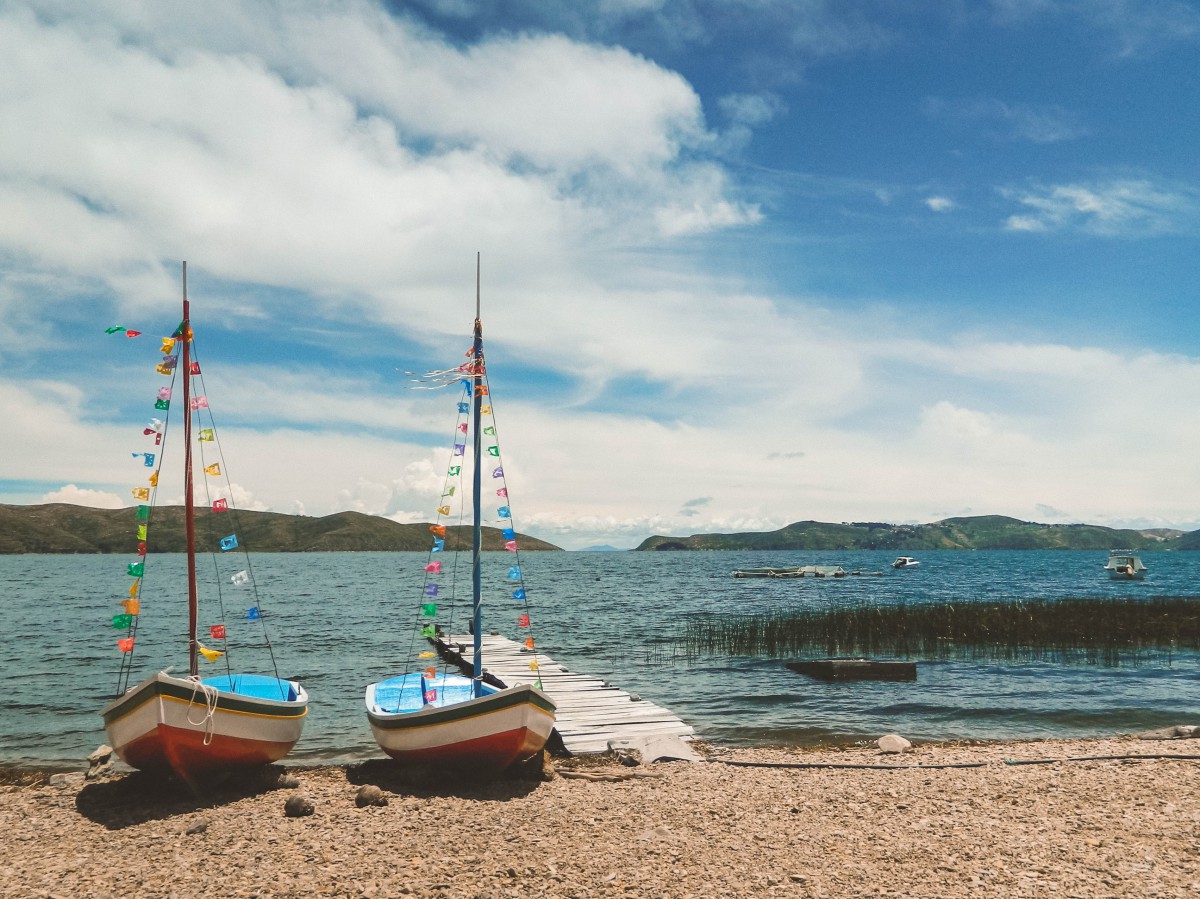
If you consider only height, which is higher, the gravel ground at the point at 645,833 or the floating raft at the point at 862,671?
the gravel ground at the point at 645,833

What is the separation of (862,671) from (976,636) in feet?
37.1

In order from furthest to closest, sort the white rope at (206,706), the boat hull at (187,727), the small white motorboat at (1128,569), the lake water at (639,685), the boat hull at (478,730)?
the small white motorboat at (1128,569) → the lake water at (639,685) → the boat hull at (478,730) → the white rope at (206,706) → the boat hull at (187,727)

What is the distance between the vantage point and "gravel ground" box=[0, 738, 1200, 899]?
8.16 metres

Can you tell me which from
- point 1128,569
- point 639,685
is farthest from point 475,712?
point 1128,569

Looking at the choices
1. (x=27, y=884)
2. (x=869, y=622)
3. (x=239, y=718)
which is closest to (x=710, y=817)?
(x=239, y=718)

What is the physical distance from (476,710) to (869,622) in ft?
91.3

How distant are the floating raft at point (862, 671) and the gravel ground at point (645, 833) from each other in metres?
10.9

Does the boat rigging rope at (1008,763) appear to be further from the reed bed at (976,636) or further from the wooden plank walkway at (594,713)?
the reed bed at (976,636)

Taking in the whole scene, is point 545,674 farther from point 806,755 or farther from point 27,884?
point 27,884

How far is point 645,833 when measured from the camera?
970cm

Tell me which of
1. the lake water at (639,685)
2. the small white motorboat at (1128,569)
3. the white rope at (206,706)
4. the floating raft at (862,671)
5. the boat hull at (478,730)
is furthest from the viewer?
the small white motorboat at (1128,569)

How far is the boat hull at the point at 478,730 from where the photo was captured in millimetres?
12070

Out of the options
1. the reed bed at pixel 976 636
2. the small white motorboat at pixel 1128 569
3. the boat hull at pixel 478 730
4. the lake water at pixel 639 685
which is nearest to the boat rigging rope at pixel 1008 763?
the lake water at pixel 639 685

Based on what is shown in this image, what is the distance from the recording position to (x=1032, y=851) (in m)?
8.73
